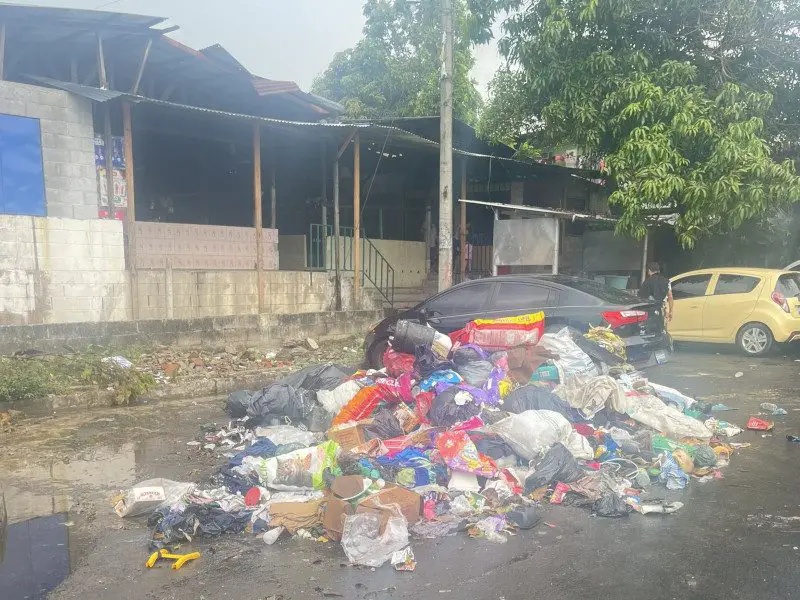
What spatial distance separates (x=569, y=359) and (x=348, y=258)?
8682mm

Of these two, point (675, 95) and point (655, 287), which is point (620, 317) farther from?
point (675, 95)

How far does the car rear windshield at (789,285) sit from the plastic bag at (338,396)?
739 cm

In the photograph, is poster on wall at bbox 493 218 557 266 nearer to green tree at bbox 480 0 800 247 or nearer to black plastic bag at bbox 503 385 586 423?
green tree at bbox 480 0 800 247

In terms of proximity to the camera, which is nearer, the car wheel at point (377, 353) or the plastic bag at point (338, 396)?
the plastic bag at point (338, 396)

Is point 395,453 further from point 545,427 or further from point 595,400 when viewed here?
point 595,400

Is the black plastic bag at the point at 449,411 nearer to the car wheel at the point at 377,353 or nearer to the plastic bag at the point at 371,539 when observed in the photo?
the plastic bag at the point at 371,539

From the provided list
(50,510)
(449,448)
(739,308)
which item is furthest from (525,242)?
(50,510)

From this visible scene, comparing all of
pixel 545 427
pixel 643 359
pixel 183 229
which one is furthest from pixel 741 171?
pixel 183 229

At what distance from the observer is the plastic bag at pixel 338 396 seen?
611cm

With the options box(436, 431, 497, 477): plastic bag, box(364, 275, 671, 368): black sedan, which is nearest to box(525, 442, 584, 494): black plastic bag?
box(436, 431, 497, 477): plastic bag

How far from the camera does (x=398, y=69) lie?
21.8 metres

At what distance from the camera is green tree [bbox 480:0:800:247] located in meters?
10.9


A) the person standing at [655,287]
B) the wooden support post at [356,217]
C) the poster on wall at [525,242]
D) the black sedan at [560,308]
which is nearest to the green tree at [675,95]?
the poster on wall at [525,242]

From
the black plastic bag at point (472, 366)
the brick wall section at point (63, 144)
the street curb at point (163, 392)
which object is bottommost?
the street curb at point (163, 392)
